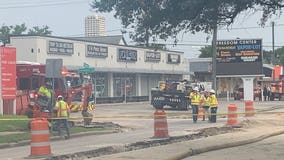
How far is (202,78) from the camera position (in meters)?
80.4

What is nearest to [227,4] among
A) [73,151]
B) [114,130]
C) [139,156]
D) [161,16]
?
[161,16]

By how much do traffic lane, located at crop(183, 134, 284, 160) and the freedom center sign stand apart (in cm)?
3581

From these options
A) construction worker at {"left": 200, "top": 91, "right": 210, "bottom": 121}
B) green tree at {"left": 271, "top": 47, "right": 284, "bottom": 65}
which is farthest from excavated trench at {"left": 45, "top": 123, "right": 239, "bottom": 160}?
green tree at {"left": 271, "top": 47, "right": 284, "bottom": 65}

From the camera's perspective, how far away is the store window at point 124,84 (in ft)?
194

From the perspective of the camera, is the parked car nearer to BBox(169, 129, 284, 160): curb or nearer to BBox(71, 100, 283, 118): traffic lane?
BBox(71, 100, 283, 118): traffic lane

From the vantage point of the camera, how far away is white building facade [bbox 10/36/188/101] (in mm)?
45969

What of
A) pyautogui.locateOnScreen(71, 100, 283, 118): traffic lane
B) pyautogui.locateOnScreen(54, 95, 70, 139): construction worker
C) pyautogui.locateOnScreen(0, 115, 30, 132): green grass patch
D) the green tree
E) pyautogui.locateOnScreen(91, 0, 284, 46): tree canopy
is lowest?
pyautogui.locateOnScreen(71, 100, 283, 118): traffic lane

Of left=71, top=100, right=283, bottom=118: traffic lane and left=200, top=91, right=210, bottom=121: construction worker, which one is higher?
left=200, top=91, right=210, bottom=121: construction worker

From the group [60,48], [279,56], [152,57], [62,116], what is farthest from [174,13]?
[279,56]

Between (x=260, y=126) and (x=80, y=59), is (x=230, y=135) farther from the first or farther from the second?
(x=80, y=59)

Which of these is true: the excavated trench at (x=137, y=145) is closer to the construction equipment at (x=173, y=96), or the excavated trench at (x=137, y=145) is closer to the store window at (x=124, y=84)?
the construction equipment at (x=173, y=96)

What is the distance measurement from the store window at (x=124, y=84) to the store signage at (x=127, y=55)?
1820mm

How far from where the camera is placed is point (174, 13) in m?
16.4

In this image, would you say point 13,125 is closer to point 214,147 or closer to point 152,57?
point 214,147
